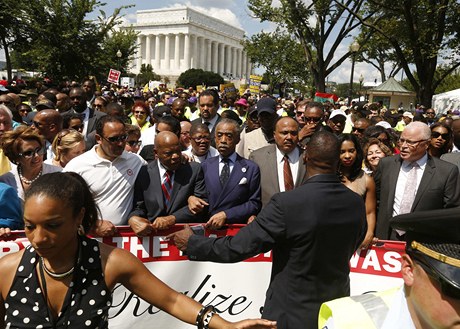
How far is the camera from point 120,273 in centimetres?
217

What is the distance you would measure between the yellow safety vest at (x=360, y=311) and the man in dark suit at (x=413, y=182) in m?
3.17

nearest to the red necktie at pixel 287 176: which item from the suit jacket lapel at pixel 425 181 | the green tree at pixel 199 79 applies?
the suit jacket lapel at pixel 425 181

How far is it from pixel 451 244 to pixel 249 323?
1.23 m

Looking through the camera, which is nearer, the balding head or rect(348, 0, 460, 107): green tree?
the balding head

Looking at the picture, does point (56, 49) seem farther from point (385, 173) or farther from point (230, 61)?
point (230, 61)


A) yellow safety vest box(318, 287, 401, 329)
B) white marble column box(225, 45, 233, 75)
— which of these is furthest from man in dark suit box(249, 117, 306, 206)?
white marble column box(225, 45, 233, 75)

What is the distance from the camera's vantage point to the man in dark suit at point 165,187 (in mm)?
4070

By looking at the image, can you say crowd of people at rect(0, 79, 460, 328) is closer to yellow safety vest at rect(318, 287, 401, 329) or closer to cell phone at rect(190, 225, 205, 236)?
cell phone at rect(190, 225, 205, 236)

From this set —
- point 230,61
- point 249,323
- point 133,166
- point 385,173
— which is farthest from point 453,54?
point 230,61

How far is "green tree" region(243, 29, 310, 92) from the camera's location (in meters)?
40.0

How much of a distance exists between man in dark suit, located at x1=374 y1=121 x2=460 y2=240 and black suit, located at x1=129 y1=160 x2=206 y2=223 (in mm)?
2000

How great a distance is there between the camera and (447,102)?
86.3 ft

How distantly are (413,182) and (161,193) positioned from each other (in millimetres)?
2643

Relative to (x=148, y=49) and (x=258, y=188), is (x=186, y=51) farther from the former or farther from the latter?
(x=258, y=188)
